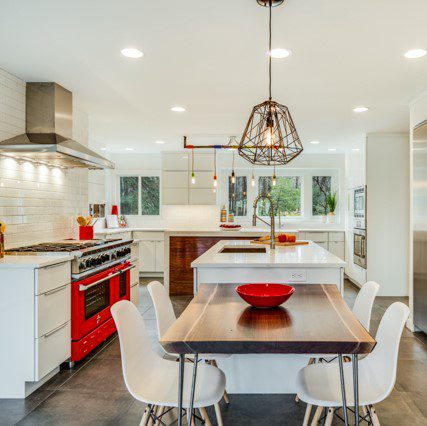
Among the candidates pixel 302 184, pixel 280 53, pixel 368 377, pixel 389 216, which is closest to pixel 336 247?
pixel 302 184

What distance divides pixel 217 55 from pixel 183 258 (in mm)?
3720

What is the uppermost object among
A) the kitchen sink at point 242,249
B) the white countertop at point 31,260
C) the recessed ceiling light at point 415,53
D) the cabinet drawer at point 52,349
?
the recessed ceiling light at point 415,53

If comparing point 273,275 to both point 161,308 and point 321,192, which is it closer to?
point 161,308

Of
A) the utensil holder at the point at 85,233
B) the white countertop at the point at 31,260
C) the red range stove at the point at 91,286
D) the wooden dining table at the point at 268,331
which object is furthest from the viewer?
the utensil holder at the point at 85,233

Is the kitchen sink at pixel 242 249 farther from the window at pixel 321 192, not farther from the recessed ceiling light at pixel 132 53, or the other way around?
the window at pixel 321 192

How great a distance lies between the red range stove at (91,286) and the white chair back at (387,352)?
2300 mm

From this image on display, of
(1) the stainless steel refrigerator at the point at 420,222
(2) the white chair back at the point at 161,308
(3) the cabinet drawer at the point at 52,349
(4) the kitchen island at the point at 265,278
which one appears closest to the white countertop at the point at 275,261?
(4) the kitchen island at the point at 265,278

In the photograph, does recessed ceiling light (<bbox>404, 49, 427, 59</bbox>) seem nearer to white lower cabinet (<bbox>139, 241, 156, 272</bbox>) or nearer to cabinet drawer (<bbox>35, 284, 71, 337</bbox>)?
cabinet drawer (<bbox>35, 284, 71, 337</bbox>)

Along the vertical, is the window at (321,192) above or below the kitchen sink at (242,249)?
above

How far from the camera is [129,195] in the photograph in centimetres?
855

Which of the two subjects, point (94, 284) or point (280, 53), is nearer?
point (280, 53)

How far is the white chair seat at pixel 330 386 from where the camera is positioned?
1.75 m

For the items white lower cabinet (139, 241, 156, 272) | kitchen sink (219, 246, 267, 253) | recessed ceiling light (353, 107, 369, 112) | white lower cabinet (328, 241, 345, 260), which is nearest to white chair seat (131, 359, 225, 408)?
kitchen sink (219, 246, 267, 253)

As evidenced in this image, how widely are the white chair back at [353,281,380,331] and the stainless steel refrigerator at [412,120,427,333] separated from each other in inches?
77.6
